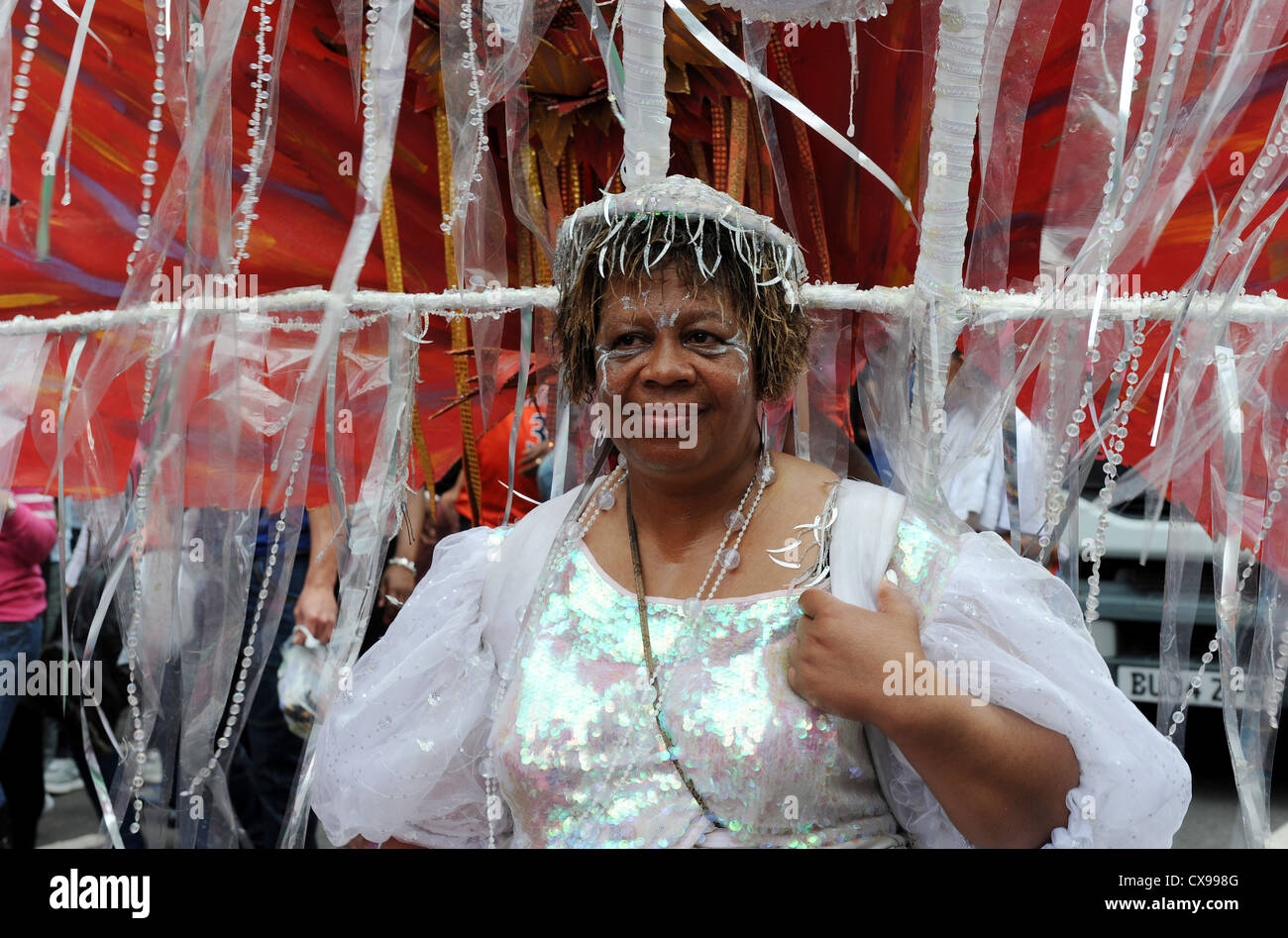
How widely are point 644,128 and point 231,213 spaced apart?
1.91 ft

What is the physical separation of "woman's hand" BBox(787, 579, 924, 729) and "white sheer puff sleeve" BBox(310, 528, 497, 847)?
18.9 inches

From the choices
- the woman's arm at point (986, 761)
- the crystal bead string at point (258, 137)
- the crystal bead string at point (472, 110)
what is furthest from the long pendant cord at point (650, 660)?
the crystal bead string at point (258, 137)

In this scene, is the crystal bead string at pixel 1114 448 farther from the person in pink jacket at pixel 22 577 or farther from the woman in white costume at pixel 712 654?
the person in pink jacket at pixel 22 577

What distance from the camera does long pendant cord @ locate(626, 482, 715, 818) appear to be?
4.67 feet

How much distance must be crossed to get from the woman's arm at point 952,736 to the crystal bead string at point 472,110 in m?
0.75

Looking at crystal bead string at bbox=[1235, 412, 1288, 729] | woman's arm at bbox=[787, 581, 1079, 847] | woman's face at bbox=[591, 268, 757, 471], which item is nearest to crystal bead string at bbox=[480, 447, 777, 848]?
woman's face at bbox=[591, 268, 757, 471]

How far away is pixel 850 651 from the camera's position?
4.39ft

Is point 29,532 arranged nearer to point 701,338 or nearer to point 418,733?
point 418,733

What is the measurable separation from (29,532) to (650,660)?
2527 mm

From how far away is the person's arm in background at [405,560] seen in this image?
1.98m

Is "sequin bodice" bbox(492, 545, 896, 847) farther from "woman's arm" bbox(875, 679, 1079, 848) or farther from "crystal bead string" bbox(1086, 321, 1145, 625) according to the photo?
"crystal bead string" bbox(1086, 321, 1145, 625)
